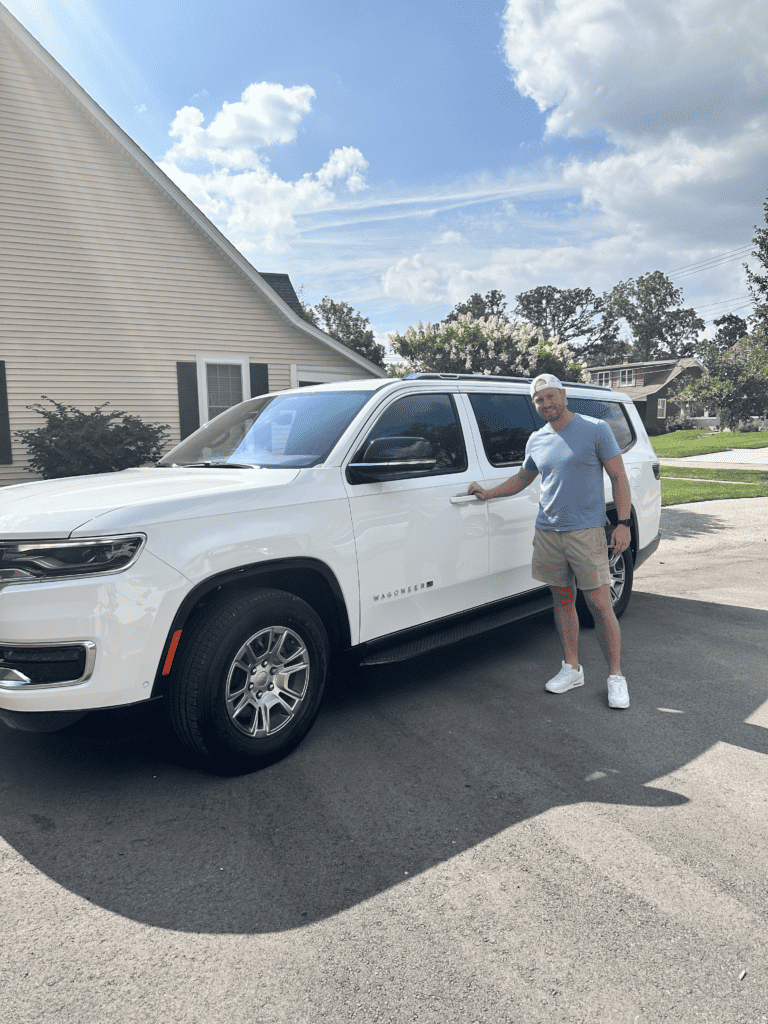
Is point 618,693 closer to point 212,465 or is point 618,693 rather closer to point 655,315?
point 212,465

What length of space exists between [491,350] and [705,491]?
568cm

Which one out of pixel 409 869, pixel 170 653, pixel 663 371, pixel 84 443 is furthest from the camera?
pixel 663 371

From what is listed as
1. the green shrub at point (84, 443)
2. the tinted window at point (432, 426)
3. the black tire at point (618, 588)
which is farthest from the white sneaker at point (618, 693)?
the green shrub at point (84, 443)

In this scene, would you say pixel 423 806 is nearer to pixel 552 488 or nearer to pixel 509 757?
pixel 509 757

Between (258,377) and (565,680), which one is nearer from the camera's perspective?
(565,680)

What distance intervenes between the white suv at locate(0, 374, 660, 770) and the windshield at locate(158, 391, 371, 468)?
0.05 ft

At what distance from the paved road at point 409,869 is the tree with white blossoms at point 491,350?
11875 millimetres

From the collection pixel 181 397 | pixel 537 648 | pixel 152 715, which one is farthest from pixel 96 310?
pixel 152 715

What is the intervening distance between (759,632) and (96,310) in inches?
436

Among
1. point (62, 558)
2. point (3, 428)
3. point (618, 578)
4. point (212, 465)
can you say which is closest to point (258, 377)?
point (3, 428)

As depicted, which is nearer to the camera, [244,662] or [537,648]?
[244,662]

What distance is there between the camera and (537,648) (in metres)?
5.61

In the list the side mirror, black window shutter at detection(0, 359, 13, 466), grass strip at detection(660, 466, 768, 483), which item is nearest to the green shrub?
black window shutter at detection(0, 359, 13, 466)

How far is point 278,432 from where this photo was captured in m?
4.37
